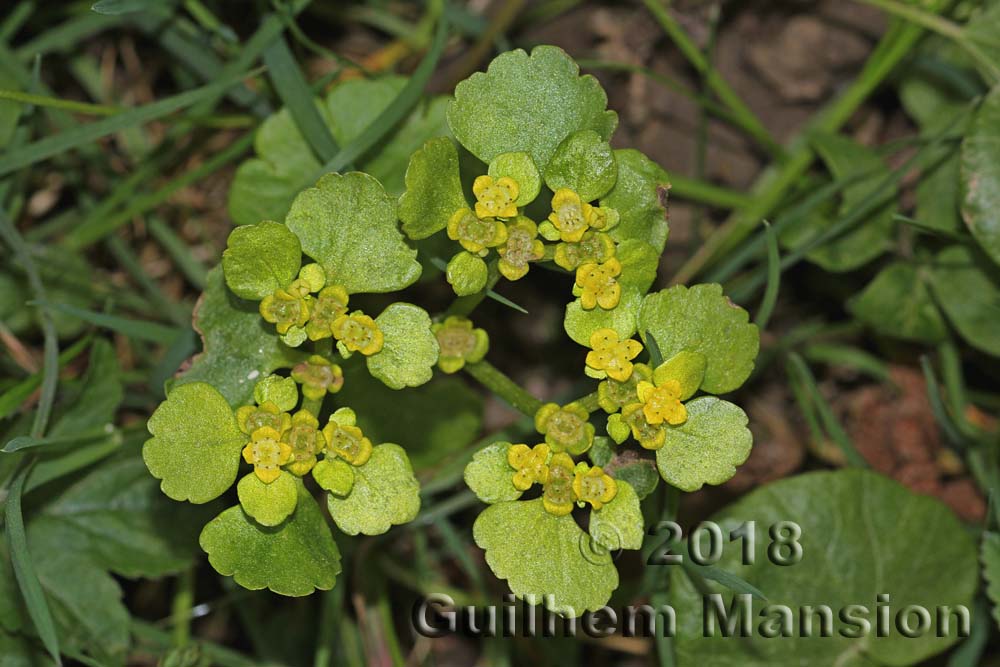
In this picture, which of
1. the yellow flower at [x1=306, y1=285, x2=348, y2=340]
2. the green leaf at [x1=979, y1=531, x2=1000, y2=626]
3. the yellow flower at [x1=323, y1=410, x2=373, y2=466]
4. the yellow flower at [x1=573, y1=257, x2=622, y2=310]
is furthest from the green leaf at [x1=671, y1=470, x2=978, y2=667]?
the yellow flower at [x1=306, y1=285, x2=348, y2=340]

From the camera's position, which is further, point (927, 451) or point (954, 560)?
point (927, 451)

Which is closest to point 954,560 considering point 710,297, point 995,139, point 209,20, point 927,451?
point 927,451

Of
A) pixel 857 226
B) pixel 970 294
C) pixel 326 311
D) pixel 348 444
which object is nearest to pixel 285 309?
pixel 326 311

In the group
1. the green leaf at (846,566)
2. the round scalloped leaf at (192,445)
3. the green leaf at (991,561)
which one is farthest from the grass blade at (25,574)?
the green leaf at (991,561)

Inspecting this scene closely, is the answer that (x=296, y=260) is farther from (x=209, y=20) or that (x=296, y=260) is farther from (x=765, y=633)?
(x=765, y=633)

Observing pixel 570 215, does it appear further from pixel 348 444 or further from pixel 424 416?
pixel 424 416

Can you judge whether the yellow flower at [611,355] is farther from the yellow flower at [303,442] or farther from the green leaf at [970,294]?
the green leaf at [970,294]
